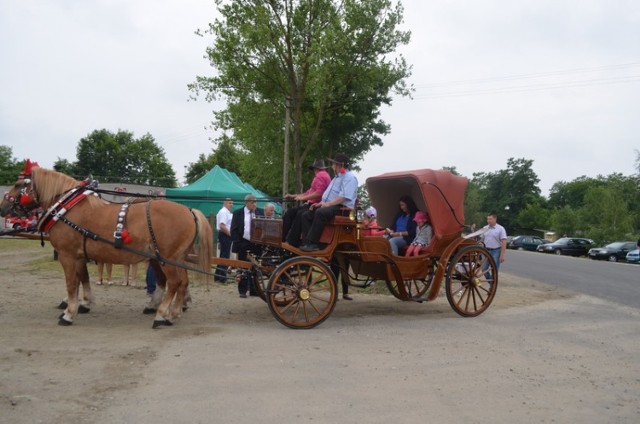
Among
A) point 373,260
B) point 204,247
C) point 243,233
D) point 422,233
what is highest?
point 422,233

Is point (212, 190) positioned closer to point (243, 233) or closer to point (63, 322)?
point (243, 233)

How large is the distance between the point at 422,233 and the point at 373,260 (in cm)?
114

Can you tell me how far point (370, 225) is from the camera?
959 centimetres

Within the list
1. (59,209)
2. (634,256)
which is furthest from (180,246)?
(634,256)

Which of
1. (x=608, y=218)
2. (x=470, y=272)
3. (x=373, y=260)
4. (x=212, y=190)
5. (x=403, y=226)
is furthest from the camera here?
(x=608, y=218)

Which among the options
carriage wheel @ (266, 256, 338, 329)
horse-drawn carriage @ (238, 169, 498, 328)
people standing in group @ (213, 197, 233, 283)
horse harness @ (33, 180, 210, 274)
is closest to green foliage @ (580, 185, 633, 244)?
people standing in group @ (213, 197, 233, 283)

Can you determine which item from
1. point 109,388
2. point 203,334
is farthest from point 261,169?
point 109,388

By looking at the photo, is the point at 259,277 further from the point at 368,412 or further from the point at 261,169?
the point at 261,169

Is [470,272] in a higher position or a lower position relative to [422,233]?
lower

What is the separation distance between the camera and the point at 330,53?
64.4 ft

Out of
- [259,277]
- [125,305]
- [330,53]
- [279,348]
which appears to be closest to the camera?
[279,348]

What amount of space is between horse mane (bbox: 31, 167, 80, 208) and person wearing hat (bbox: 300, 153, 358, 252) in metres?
3.21

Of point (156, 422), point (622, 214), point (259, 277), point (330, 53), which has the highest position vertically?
point (330, 53)

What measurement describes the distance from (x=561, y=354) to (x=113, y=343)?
197 inches
